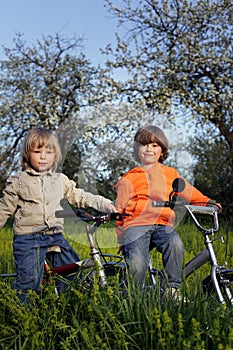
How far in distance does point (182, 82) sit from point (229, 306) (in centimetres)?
1074

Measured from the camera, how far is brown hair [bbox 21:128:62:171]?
4.03 metres

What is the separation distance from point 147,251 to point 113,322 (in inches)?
32.7

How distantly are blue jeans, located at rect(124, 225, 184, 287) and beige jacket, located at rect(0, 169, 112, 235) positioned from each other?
13.2 inches

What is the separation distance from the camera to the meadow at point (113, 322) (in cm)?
284

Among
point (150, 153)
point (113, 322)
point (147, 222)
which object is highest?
point (150, 153)

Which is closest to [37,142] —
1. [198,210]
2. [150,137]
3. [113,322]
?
[150,137]

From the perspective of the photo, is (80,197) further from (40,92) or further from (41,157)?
(40,92)

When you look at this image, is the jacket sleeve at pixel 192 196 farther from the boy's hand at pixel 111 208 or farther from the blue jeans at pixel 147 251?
the boy's hand at pixel 111 208

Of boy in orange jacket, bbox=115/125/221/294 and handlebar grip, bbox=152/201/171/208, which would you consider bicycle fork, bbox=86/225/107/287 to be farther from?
handlebar grip, bbox=152/201/171/208

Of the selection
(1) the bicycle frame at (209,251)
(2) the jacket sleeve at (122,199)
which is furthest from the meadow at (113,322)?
(2) the jacket sleeve at (122,199)

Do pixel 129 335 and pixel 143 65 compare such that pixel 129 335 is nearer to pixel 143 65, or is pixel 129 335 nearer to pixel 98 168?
pixel 98 168

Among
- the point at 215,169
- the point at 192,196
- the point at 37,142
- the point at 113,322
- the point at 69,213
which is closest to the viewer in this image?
the point at 113,322

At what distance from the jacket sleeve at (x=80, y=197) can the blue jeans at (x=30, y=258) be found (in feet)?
0.88

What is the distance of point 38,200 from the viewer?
4000 millimetres
